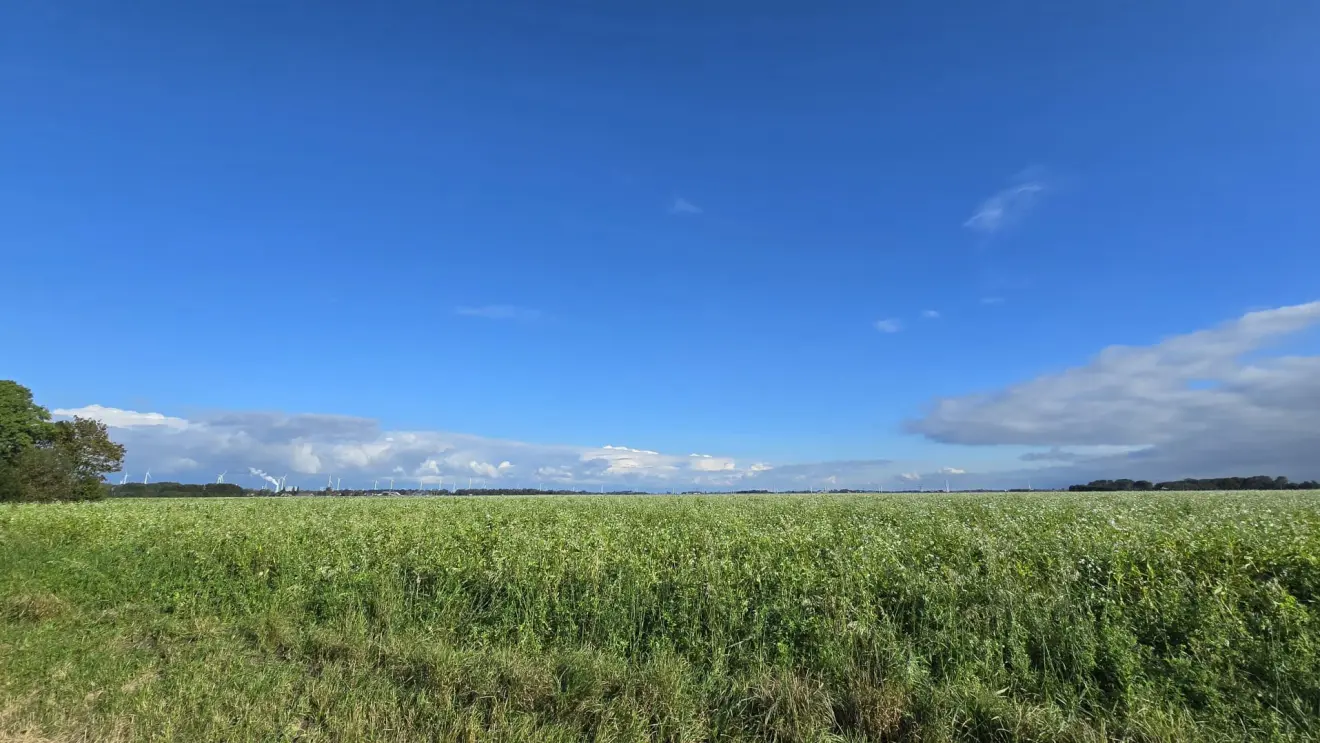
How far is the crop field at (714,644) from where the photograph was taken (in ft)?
20.4

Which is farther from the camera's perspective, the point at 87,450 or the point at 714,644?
the point at 87,450

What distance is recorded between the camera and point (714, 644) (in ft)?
26.5

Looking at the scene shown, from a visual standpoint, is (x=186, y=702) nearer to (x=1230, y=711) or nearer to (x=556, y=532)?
(x=556, y=532)

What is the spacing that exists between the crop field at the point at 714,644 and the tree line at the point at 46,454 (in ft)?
223

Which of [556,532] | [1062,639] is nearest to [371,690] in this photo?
[556,532]

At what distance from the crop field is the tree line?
223ft

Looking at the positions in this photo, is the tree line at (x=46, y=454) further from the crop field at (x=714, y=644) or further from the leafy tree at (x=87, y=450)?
the crop field at (x=714, y=644)

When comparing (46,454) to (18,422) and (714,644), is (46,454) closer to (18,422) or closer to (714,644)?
(18,422)

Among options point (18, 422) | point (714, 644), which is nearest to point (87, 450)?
point (18, 422)

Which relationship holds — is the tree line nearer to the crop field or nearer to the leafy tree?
the leafy tree

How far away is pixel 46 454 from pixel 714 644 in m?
84.7

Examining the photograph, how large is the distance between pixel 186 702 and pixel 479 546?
20.2 feet

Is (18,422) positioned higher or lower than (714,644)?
higher

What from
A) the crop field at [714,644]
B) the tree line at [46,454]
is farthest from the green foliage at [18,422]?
the crop field at [714,644]
